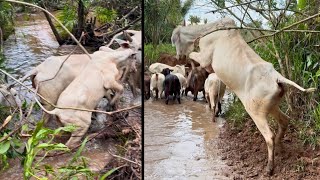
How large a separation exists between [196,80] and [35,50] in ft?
1.31

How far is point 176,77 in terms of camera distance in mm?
1177

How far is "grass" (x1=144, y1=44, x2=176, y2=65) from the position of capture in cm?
117

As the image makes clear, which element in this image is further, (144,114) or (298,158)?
(144,114)

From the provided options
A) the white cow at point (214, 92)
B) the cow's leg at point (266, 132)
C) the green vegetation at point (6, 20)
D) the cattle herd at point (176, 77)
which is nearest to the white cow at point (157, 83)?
the cattle herd at point (176, 77)

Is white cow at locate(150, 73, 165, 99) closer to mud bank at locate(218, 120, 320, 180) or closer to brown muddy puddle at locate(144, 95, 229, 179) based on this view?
brown muddy puddle at locate(144, 95, 229, 179)

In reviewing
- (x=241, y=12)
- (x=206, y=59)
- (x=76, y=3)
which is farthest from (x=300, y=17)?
(x=76, y=3)

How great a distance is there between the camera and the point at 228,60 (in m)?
1.16

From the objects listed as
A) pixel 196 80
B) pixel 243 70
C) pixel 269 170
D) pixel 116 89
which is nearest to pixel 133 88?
pixel 116 89

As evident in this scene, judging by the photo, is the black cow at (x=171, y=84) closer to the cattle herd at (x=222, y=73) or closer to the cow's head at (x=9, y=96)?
the cattle herd at (x=222, y=73)

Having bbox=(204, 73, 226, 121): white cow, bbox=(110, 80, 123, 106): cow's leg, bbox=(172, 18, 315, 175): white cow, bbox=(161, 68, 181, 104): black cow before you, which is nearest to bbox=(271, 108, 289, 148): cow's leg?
bbox=(172, 18, 315, 175): white cow

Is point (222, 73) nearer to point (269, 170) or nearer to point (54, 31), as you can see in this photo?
point (269, 170)

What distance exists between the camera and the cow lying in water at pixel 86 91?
3.66 ft

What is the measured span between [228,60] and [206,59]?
6 centimetres

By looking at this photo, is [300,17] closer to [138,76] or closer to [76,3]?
[138,76]
